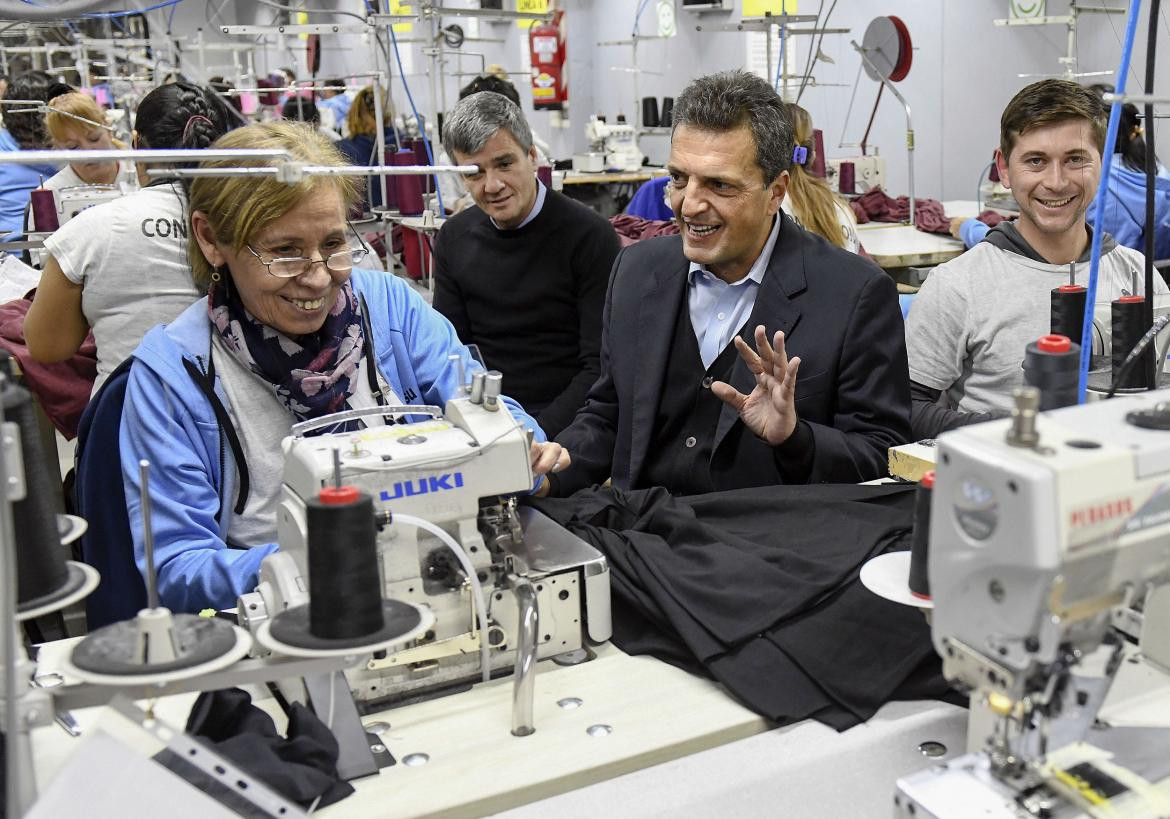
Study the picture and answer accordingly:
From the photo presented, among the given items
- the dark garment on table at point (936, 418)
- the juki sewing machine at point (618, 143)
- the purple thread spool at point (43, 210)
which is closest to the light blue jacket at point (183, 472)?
the dark garment on table at point (936, 418)

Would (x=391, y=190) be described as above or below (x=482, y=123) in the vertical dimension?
below

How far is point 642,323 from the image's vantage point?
214 centimetres

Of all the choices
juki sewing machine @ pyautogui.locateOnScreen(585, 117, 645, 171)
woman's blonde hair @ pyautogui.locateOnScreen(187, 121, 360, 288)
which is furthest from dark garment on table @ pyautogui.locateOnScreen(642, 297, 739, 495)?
juki sewing machine @ pyautogui.locateOnScreen(585, 117, 645, 171)

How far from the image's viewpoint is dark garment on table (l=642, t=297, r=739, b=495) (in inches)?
80.0

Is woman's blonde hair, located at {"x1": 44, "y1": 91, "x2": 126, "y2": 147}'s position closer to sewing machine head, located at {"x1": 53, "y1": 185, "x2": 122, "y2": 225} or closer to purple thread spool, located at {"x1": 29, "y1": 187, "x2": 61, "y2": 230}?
sewing machine head, located at {"x1": 53, "y1": 185, "x2": 122, "y2": 225}

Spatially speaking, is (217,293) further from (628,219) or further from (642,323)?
(628,219)

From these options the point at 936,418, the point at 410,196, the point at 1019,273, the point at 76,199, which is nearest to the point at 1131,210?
the point at 1019,273

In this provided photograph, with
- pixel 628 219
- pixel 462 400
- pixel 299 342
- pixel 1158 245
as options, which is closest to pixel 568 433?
pixel 299 342

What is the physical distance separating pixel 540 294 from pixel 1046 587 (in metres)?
2.42

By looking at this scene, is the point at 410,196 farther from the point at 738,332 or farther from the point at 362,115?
the point at 738,332

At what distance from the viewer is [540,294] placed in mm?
3234

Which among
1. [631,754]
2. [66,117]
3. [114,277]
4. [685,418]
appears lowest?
[631,754]

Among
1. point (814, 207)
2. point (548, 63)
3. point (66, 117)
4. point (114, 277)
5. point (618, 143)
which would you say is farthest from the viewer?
point (548, 63)

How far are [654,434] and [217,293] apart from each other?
0.78m
